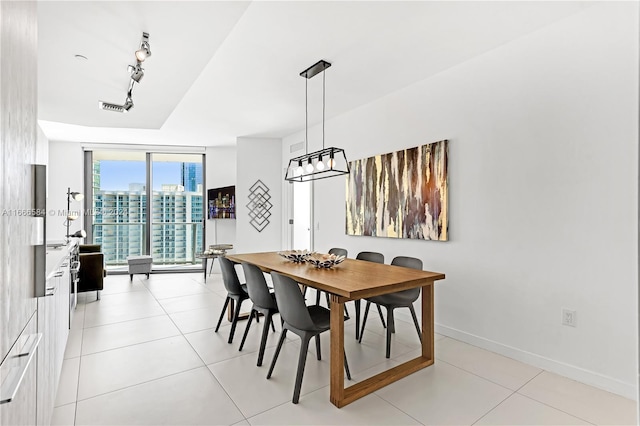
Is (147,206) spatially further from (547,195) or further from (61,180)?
(547,195)

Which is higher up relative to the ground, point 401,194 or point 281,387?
point 401,194

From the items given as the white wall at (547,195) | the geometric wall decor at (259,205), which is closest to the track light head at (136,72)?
the white wall at (547,195)

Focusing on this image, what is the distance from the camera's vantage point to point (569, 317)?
256cm

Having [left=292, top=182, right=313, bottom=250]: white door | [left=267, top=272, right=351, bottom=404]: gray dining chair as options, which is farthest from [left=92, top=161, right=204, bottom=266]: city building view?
[left=267, top=272, right=351, bottom=404]: gray dining chair

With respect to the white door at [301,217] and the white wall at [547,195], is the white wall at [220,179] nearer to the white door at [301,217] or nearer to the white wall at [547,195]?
the white door at [301,217]

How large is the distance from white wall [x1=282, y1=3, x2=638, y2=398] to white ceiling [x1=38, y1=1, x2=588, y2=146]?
0.29 meters

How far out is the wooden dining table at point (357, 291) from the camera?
2223 mm

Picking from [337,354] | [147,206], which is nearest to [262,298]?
[337,354]

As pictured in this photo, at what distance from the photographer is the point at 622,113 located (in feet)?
7.55

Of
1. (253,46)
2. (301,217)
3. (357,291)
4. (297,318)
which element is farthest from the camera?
(301,217)

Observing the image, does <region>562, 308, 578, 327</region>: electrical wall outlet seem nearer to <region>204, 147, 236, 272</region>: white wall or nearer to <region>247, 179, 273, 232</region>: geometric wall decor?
<region>247, 179, 273, 232</region>: geometric wall decor

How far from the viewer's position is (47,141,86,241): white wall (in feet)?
21.1

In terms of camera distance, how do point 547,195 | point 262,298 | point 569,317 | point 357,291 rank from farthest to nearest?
point 262,298 → point 547,195 → point 569,317 → point 357,291

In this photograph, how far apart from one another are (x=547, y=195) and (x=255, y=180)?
492 centimetres
